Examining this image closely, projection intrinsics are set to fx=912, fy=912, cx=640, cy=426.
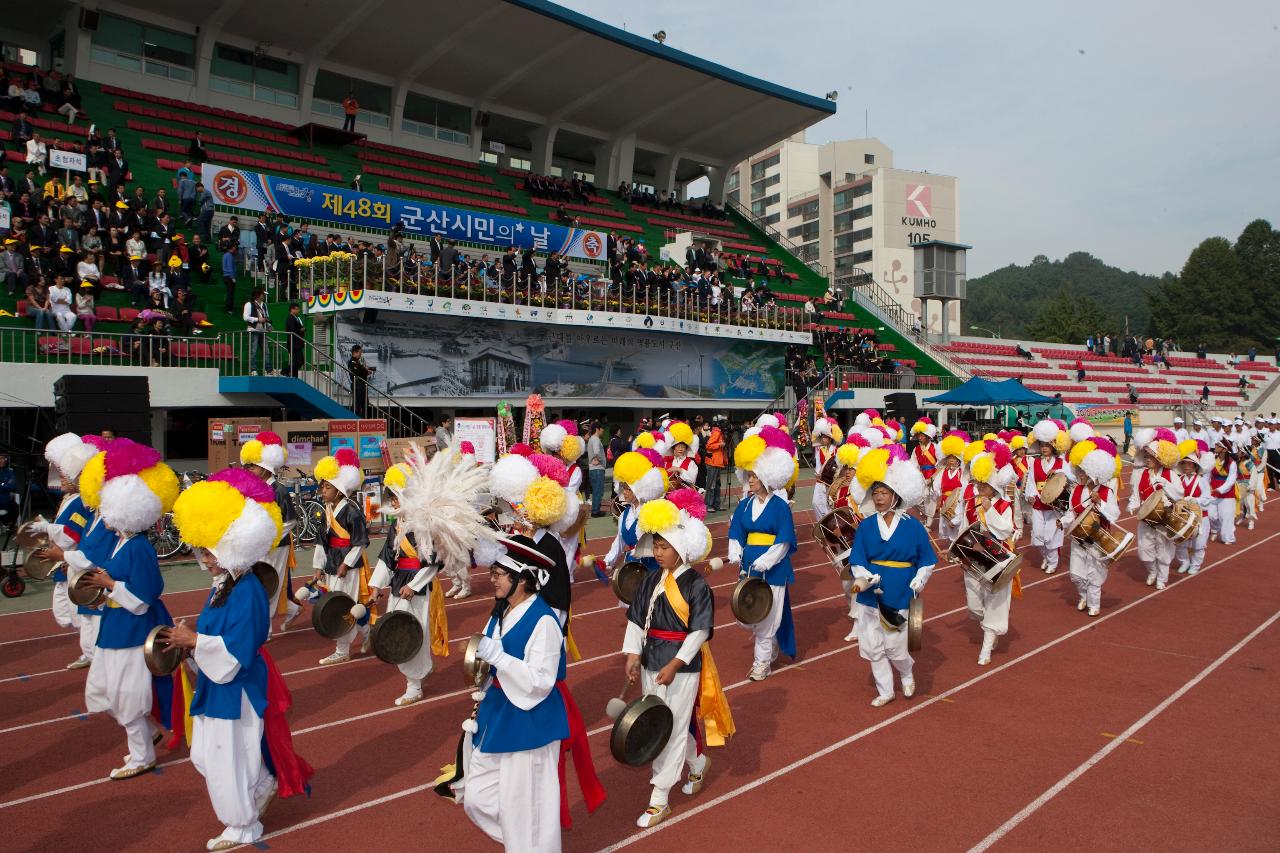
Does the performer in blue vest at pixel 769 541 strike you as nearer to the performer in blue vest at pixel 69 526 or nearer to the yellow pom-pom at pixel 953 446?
the yellow pom-pom at pixel 953 446

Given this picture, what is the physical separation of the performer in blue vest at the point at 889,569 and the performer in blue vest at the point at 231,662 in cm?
439

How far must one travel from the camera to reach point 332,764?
6.30 metres

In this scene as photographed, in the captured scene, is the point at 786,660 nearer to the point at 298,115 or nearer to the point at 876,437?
the point at 876,437

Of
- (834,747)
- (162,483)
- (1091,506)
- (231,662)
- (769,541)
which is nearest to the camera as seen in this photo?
(231,662)

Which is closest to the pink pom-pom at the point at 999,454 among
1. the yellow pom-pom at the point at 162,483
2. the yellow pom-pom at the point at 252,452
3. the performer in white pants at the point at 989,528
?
the performer in white pants at the point at 989,528

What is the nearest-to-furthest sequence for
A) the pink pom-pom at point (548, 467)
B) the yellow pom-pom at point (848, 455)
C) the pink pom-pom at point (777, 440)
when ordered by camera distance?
the pink pom-pom at point (548, 467) < the pink pom-pom at point (777, 440) < the yellow pom-pom at point (848, 455)

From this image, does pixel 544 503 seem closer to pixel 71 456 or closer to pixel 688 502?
pixel 688 502

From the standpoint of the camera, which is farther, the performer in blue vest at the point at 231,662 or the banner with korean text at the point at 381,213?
the banner with korean text at the point at 381,213

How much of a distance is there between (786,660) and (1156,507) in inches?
231

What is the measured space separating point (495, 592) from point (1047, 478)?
9.46 metres

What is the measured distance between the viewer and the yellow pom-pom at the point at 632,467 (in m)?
7.98

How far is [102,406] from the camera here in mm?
13641

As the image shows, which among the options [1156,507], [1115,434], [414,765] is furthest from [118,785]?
[1115,434]

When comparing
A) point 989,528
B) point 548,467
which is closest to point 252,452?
point 548,467
